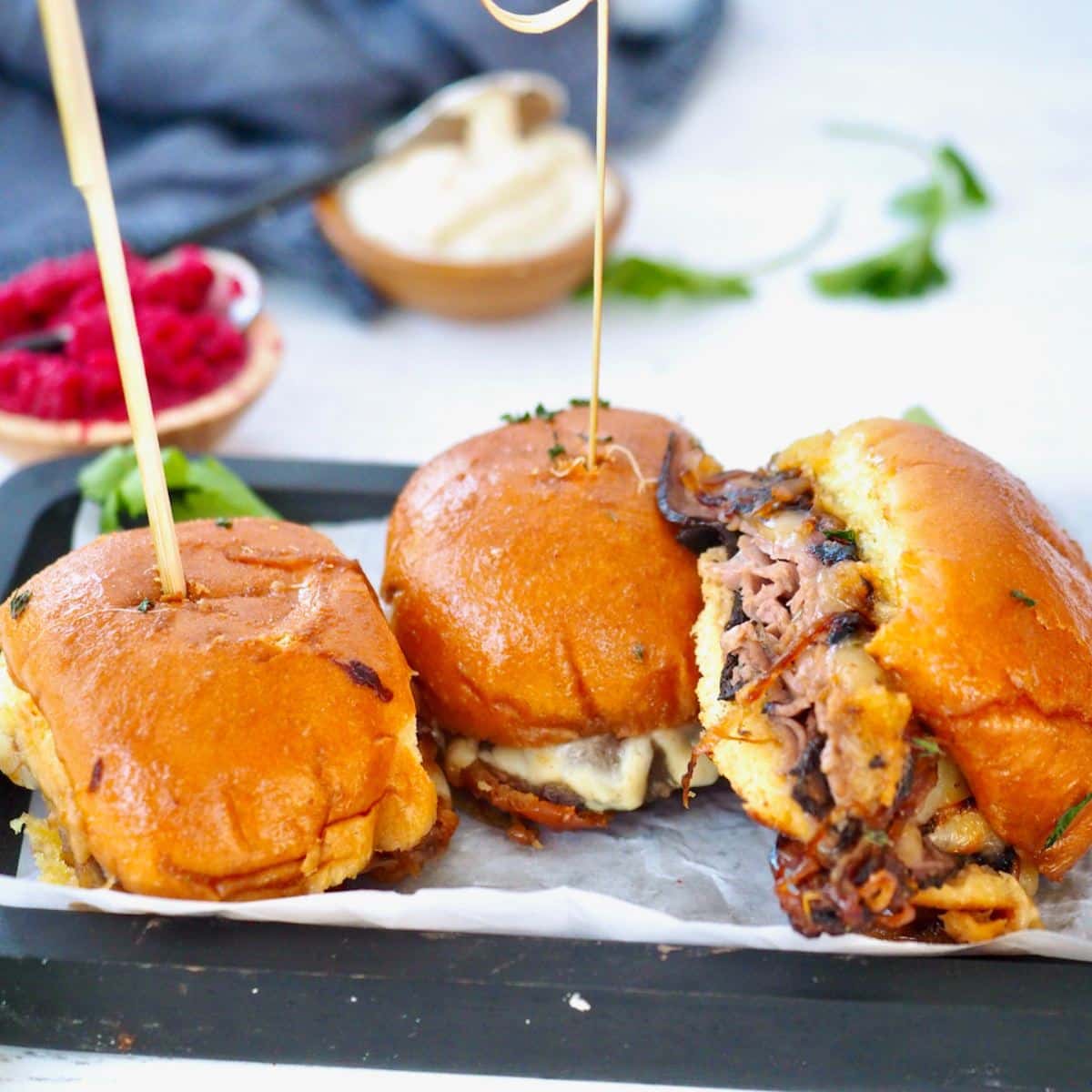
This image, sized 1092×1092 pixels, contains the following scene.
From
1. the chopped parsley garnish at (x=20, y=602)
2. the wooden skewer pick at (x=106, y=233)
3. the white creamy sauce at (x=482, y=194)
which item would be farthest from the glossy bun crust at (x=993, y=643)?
the white creamy sauce at (x=482, y=194)

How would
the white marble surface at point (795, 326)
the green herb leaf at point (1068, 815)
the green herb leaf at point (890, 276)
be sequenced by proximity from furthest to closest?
the green herb leaf at point (890, 276) → the white marble surface at point (795, 326) → the green herb leaf at point (1068, 815)

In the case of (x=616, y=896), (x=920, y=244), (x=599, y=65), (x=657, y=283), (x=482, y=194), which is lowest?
(x=616, y=896)

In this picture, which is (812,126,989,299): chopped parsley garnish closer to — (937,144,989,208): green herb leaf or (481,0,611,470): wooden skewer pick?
(937,144,989,208): green herb leaf

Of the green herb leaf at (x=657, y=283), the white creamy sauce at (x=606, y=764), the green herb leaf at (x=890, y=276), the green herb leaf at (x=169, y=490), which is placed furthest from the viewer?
the green herb leaf at (x=890, y=276)

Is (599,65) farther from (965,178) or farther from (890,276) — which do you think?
(965,178)

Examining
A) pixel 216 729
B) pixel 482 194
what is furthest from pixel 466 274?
pixel 216 729

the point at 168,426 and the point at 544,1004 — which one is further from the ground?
the point at 168,426

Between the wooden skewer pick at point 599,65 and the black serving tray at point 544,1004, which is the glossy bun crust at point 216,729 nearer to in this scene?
the black serving tray at point 544,1004
